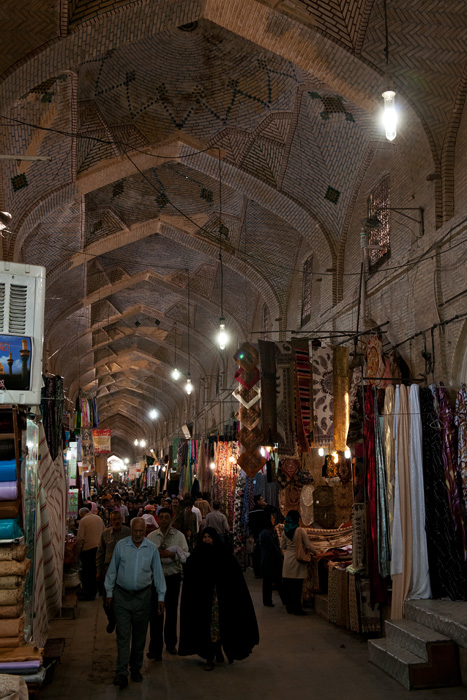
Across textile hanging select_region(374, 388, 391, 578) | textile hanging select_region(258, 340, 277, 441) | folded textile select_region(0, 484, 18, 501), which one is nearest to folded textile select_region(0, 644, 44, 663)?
folded textile select_region(0, 484, 18, 501)

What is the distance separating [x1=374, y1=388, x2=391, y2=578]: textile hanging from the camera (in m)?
6.57

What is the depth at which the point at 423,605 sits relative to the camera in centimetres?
597

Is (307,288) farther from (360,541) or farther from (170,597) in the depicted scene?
(170,597)

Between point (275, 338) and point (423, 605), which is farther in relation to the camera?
point (275, 338)

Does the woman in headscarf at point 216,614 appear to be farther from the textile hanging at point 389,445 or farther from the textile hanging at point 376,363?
the textile hanging at point 376,363

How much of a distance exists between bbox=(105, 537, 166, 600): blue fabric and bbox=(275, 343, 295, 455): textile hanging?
3496 mm

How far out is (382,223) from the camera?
30.4ft

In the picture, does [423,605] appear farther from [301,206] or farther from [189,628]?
[301,206]

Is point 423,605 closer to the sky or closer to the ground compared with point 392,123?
closer to the ground

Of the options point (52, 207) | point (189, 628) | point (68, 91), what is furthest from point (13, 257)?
point (189, 628)

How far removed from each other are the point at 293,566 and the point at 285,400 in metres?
2.02

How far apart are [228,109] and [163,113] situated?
1.03 meters

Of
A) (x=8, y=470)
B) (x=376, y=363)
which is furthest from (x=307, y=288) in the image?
(x=8, y=470)

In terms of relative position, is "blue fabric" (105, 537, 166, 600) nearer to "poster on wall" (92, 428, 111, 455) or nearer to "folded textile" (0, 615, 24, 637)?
"folded textile" (0, 615, 24, 637)
